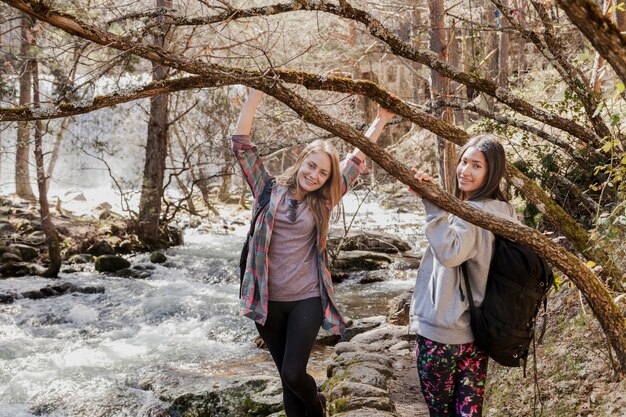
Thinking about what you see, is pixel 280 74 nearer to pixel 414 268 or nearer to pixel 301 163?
pixel 301 163

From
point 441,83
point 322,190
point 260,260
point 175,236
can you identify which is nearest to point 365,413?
point 260,260

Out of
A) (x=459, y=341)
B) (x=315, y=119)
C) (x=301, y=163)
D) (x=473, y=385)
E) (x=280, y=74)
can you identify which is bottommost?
(x=473, y=385)

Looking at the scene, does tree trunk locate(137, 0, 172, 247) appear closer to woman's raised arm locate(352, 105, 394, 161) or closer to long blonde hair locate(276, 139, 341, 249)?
long blonde hair locate(276, 139, 341, 249)

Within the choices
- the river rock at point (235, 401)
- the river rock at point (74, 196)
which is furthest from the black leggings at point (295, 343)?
the river rock at point (74, 196)

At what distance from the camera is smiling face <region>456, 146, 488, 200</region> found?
288cm

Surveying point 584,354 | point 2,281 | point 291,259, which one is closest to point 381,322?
point 584,354

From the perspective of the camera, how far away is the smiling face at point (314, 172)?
3.41 m

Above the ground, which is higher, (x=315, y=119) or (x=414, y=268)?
(x=315, y=119)

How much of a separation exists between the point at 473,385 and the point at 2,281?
10.1 meters

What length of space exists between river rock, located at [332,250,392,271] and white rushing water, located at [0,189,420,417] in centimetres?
99

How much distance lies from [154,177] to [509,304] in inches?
500

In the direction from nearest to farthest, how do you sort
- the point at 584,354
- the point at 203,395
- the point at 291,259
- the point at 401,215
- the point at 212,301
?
the point at 291,259, the point at 584,354, the point at 203,395, the point at 212,301, the point at 401,215

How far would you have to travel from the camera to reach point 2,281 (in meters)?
10.8

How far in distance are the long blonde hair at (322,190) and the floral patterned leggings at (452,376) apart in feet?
2.83
